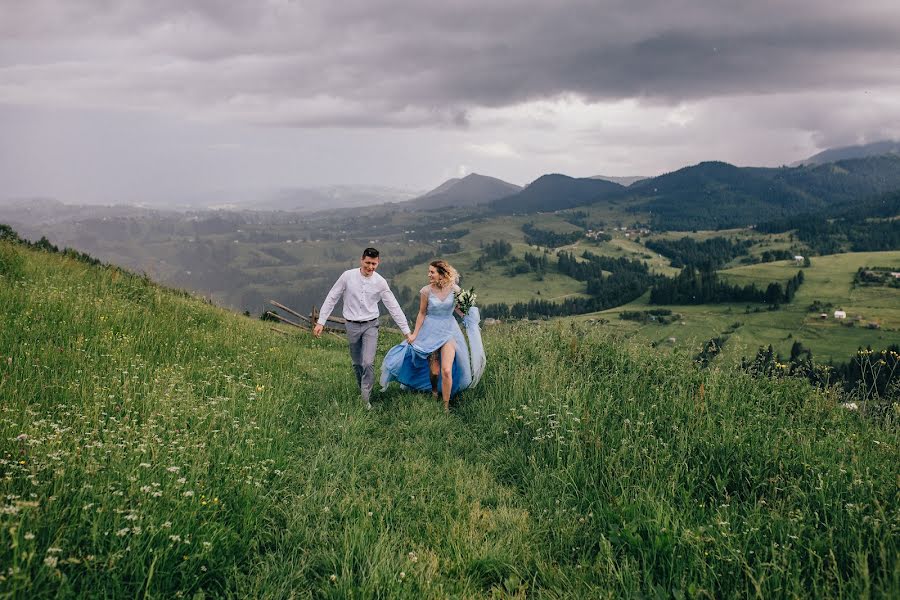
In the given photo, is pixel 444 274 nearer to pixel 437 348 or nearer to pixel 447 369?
pixel 437 348

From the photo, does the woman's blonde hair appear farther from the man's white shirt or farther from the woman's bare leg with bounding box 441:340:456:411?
the woman's bare leg with bounding box 441:340:456:411

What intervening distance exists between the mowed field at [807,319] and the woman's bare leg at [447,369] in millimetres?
97705

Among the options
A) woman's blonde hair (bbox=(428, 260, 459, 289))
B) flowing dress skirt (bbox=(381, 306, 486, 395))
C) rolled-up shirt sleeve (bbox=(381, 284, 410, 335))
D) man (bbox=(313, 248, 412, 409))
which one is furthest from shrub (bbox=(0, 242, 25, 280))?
woman's blonde hair (bbox=(428, 260, 459, 289))

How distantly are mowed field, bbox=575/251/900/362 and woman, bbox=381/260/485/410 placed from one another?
3831 inches

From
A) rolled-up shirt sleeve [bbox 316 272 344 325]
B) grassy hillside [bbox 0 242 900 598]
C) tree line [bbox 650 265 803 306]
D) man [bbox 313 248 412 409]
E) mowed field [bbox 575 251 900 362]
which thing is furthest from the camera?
tree line [bbox 650 265 803 306]

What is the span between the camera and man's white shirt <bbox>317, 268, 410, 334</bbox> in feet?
29.9

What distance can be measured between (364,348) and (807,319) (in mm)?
168798

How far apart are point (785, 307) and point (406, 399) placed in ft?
604

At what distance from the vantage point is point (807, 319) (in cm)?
14100

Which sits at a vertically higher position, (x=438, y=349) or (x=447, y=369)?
(x=438, y=349)

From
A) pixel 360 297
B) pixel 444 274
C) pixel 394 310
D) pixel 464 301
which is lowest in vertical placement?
pixel 394 310

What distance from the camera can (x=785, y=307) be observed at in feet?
516

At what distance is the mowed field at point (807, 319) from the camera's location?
119812 mm

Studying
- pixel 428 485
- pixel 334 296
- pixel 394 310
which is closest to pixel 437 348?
pixel 394 310
